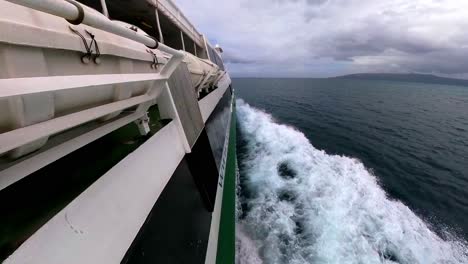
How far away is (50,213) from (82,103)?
0.81m

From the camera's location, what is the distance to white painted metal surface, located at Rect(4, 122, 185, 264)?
1481 mm

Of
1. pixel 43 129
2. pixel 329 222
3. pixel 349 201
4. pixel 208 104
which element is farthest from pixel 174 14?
pixel 349 201

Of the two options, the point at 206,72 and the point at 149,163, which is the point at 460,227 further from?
the point at 149,163

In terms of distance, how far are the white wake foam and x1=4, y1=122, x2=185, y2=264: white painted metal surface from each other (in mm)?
3956

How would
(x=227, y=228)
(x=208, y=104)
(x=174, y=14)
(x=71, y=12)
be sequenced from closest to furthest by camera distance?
(x=71, y=12) → (x=227, y=228) → (x=208, y=104) → (x=174, y=14)

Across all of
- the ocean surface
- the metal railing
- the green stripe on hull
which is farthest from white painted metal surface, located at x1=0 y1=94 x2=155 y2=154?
the ocean surface

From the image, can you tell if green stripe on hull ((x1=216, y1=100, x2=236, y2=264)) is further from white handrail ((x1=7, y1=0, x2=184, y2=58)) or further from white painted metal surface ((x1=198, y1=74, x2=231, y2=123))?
white handrail ((x1=7, y1=0, x2=184, y2=58))

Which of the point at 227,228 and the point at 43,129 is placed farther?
the point at 227,228

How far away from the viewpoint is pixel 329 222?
6.75 m

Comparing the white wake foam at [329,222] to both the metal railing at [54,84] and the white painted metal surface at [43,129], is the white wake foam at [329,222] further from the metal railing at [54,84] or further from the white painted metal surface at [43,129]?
the metal railing at [54,84]

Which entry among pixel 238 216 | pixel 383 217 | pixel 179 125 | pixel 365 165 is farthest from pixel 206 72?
pixel 365 165

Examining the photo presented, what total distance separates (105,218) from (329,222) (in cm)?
645

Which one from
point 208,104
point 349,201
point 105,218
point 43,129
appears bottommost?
point 349,201

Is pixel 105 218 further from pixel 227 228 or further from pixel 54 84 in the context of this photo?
pixel 227 228
